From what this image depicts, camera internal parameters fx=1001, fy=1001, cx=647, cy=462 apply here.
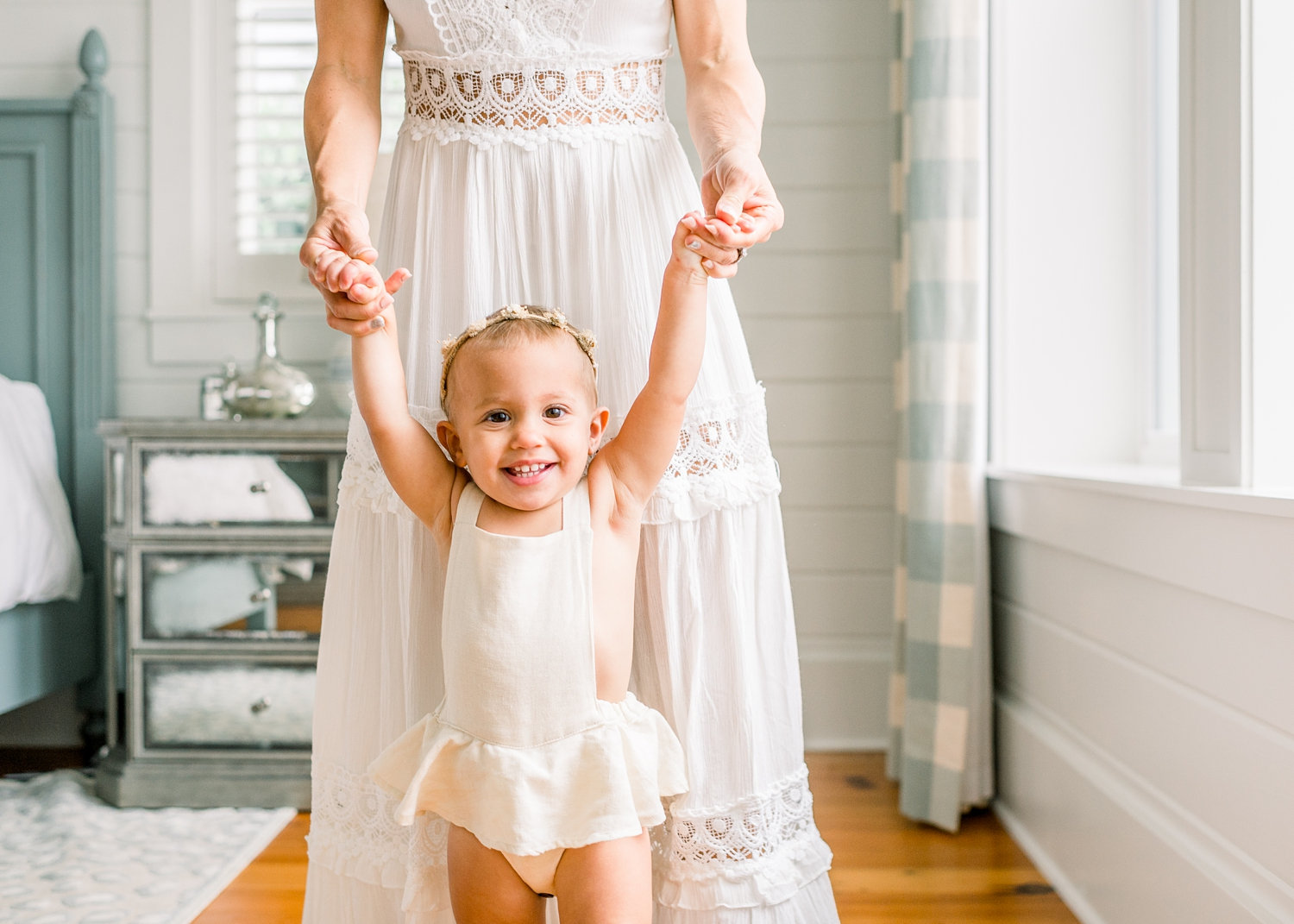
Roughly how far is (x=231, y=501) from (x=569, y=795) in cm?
146

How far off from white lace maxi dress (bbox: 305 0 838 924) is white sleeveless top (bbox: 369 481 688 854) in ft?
0.34

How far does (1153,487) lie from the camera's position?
1.26 meters

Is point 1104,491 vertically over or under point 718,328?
under

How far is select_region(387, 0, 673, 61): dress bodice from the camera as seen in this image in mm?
988

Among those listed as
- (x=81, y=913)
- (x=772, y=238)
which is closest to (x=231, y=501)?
(x=81, y=913)

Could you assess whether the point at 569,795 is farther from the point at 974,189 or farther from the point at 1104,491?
the point at 974,189

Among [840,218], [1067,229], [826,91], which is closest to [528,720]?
[1067,229]

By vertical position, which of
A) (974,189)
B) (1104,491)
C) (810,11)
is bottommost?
(1104,491)

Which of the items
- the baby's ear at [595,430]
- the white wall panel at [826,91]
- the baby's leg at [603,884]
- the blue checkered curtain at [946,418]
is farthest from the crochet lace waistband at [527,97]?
the white wall panel at [826,91]

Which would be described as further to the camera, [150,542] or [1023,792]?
[150,542]

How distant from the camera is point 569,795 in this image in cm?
92

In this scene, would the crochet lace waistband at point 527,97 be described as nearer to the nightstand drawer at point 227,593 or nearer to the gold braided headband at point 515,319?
the gold braided headband at point 515,319

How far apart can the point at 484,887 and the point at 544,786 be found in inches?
5.0

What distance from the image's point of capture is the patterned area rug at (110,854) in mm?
1603
